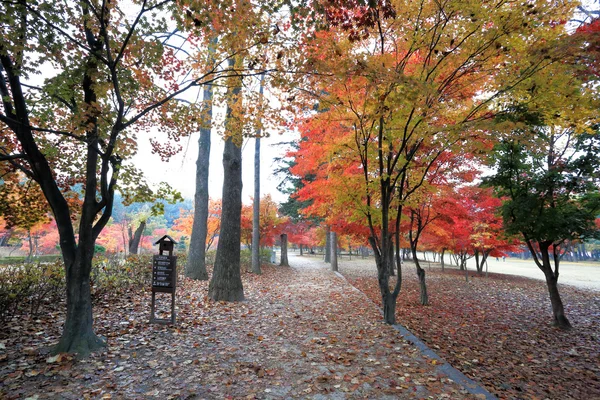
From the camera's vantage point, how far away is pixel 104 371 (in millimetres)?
3646

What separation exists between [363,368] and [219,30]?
528cm

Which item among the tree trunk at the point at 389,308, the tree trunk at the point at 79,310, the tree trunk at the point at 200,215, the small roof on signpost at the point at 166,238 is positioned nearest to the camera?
the tree trunk at the point at 79,310

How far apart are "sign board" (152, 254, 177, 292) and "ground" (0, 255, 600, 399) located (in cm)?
78

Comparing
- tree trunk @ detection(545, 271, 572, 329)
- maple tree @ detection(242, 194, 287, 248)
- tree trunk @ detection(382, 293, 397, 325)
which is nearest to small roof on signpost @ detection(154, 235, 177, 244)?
tree trunk @ detection(382, 293, 397, 325)

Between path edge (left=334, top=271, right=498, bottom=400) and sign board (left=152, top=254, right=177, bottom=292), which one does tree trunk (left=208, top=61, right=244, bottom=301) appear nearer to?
sign board (left=152, top=254, right=177, bottom=292)

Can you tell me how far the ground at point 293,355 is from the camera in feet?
11.0

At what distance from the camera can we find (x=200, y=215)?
12.1 metres

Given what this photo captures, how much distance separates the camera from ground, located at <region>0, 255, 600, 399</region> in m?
3.36

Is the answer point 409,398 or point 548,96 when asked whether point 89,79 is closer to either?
point 409,398

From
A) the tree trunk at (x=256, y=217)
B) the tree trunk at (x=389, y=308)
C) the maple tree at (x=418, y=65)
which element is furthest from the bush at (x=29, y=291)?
the tree trunk at (x=256, y=217)

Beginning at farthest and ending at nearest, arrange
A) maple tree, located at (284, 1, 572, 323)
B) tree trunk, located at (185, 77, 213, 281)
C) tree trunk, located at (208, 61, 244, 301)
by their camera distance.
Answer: tree trunk, located at (185, 77, 213, 281)
tree trunk, located at (208, 61, 244, 301)
maple tree, located at (284, 1, 572, 323)

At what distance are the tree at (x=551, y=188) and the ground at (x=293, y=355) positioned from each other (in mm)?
2303

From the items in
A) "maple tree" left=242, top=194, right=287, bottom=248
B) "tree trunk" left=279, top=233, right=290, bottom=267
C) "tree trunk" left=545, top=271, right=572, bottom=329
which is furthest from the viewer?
"tree trunk" left=279, top=233, right=290, bottom=267

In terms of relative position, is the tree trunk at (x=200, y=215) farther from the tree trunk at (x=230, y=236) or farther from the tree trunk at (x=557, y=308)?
the tree trunk at (x=557, y=308)
